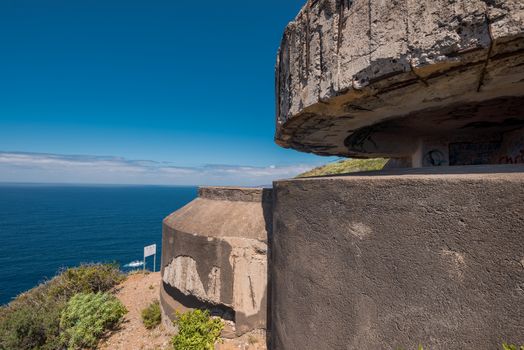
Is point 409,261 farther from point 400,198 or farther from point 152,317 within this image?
point 152,317

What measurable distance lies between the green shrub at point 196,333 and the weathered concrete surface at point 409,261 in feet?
12.0

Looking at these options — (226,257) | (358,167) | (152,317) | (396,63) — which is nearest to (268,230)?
(226,257)

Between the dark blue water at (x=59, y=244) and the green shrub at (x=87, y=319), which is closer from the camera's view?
the green shrub at (x=87, y=319)

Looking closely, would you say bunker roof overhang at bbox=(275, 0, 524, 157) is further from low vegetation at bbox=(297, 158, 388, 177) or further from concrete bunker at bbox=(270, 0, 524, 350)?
low vegetation at bbox=(297, 158, 388, 177)

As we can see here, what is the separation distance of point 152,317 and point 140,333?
2.00 ft

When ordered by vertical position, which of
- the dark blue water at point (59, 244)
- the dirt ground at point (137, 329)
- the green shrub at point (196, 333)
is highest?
the green shrub at point (196, 333)

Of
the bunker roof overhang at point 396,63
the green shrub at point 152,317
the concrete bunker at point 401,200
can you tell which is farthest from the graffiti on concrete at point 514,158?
the green shrub at point 152,317

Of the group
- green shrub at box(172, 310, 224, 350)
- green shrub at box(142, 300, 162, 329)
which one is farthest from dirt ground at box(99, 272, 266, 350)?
green shrub at box(172, 310, 224, 350)

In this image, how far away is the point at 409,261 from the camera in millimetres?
2309

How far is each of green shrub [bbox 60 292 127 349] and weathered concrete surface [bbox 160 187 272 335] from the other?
3206 millimetres

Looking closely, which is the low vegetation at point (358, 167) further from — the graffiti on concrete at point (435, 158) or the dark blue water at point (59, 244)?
the dark blue water at point (59, 244)

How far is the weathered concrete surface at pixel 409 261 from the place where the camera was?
187 centimetres

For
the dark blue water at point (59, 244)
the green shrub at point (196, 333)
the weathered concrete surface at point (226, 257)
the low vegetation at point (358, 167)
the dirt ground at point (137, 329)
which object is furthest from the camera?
the dark blue water at point (59, 244)

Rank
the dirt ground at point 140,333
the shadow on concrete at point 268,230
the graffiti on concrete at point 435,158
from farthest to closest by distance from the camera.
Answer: the dirt ground at point 140,333 < the shadow on concrete at point 268,230 < the graffiti on concrete at point 435,158
